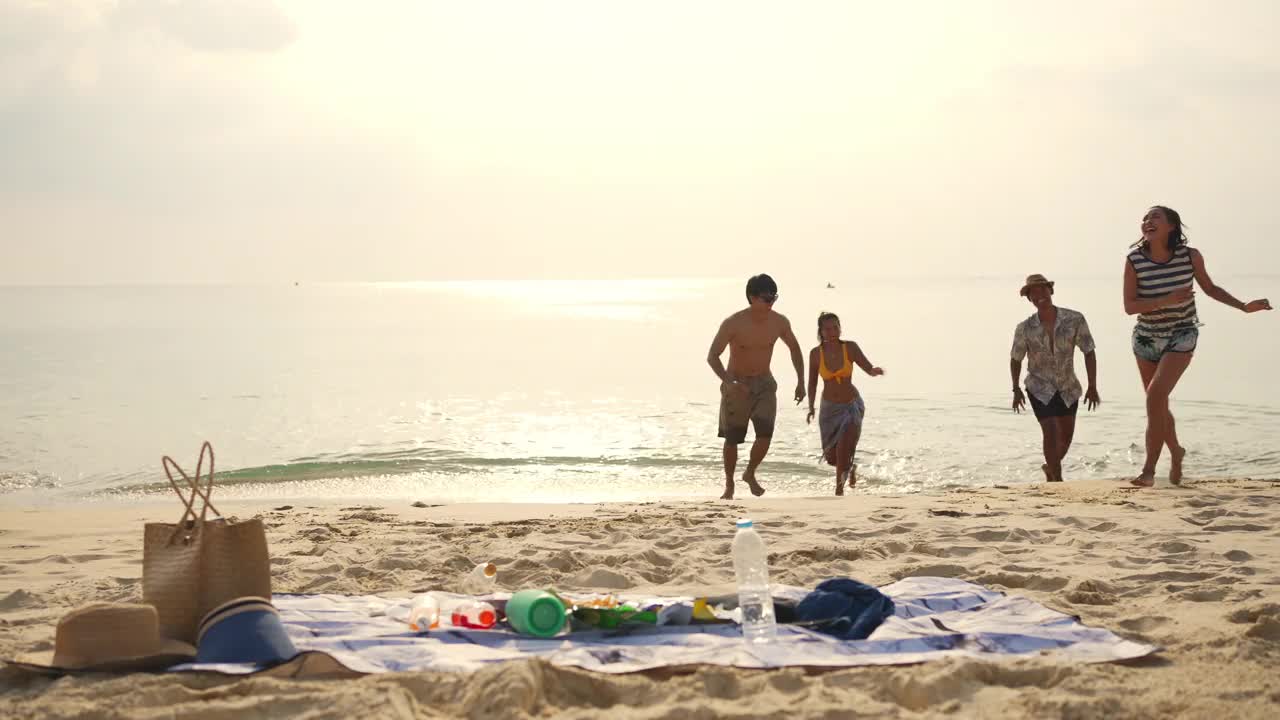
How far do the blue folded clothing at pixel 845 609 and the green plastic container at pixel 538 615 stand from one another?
1082 millimetres

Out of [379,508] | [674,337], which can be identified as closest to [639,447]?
[379,508]

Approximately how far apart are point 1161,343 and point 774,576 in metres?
4.60

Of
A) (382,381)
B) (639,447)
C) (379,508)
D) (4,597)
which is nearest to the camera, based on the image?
(4,597)

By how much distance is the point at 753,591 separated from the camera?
4.60m

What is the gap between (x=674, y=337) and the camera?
5228 centimetres

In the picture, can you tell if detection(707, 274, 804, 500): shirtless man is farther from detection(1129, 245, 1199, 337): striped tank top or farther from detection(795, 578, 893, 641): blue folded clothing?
detection(795, 578, 893, 641): blue folded clothing

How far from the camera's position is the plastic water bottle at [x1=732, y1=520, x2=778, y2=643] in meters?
4.47

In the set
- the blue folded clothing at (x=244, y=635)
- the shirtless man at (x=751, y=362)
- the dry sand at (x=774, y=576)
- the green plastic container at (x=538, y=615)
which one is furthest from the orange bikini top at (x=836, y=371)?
the blue folded clothing at (x=244, y=635)

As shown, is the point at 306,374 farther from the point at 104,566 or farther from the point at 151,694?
the point at 151,694

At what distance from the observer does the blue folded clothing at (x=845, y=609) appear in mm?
A: 4499

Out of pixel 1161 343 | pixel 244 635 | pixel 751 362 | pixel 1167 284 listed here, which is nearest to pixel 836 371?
pixel 751 362

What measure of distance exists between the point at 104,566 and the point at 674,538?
356cm

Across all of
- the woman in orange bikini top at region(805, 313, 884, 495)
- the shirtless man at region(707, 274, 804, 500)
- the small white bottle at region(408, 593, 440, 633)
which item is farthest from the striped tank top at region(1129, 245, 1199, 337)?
the small white bottle at region(408, 593, 440, 633)

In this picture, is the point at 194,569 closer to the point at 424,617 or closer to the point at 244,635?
the point at 244,635
